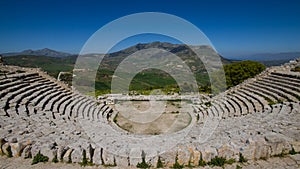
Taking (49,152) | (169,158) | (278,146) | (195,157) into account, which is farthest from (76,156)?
(278,146)

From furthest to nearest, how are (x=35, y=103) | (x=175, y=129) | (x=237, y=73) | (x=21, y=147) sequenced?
1. (x=237, y=73)
2. (x=175, y=129)
3. (x=35, y=103)
4. (x=21, y=147)

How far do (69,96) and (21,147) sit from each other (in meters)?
10.6

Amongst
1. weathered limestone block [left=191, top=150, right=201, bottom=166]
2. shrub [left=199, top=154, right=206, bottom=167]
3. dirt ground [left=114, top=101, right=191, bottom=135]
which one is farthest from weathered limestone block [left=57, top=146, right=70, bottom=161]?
dirt ground [left=114, top=101, right=191, bottom=135]

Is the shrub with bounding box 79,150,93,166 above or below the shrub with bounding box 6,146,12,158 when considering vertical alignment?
below

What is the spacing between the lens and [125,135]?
1020 centimetres

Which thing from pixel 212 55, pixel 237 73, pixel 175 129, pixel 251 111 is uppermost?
pixel 212 55

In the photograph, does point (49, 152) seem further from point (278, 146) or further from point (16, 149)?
point (278, 146)

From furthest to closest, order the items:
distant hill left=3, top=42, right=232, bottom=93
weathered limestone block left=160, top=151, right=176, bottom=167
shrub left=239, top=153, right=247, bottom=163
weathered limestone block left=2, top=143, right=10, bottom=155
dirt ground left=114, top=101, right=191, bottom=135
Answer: distant hill left=3, top=42, right=232, bottom=93 → dirt ground left=114, top=101, right=191, bottom=135 → weathered limestone block left=2, top=143, right=10, bottom=155 → shrub left=239, top=153, right=247, bottom=163 → weathered limestone block left=160, top=151, right=176, bottom=167

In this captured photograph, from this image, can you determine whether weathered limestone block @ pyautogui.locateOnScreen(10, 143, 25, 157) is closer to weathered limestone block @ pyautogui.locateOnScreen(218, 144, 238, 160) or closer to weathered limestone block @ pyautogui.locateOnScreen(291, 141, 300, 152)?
weathered limestone block @ pyautogui.locateOnScreen(218, 144, 238, 160)

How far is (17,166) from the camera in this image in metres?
5.04

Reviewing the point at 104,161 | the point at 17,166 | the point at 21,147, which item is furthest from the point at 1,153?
the point at 104,161

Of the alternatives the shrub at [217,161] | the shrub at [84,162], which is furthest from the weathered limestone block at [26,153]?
the shrub at [217,161]

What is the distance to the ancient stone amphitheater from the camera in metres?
5.34

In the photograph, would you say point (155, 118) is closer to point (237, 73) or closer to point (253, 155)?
point (253, 155)
